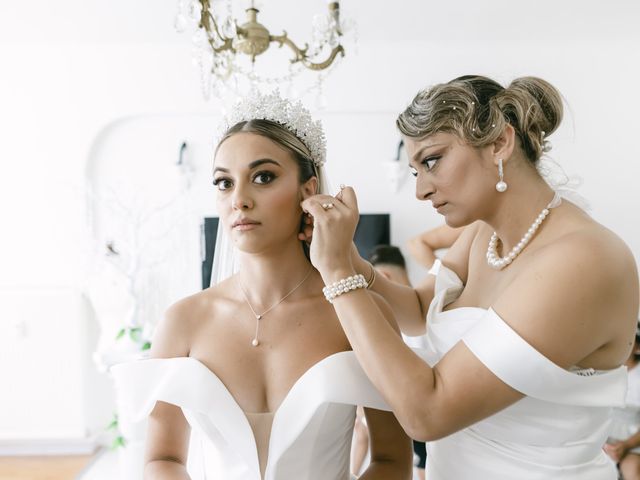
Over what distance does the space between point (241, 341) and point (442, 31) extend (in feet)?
11.8

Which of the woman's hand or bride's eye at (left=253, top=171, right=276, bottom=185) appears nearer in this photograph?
the woman's hand

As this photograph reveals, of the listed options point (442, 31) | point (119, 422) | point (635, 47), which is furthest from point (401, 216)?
point (119, 422)

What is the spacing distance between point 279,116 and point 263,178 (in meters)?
0.20

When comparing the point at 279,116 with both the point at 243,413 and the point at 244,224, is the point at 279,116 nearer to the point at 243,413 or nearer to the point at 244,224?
the point at 244,224

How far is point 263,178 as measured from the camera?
1.27 m

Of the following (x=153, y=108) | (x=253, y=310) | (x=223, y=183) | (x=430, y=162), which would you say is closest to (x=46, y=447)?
(x=153, y=108)

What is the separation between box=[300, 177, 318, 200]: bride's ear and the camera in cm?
134

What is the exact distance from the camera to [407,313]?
1.74 metres

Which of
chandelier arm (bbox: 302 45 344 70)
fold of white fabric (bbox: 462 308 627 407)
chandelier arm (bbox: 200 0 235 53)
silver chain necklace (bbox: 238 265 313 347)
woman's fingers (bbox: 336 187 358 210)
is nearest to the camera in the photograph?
fold of white fabric (bbox: 462 308 627 407)

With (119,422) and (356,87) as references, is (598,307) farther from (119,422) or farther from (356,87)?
(356,87)

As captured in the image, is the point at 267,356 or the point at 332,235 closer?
the point at 332,235

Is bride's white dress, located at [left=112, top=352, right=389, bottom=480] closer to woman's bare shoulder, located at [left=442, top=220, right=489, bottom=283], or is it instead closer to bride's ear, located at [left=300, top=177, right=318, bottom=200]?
bride's ear, located at [left=300, top=177, right=318, bottom=200]

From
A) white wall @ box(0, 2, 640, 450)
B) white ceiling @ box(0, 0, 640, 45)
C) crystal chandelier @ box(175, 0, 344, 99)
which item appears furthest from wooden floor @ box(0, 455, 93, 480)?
white ceiling @ box(0, 0, 640, 45)

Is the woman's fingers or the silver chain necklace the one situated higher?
the woman's fingers
